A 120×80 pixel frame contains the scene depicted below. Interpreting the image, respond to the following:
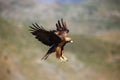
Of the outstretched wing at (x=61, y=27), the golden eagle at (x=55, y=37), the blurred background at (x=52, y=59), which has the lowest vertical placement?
the golden eagle at (x=55, y=37)

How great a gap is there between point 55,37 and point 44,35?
0.49 metres

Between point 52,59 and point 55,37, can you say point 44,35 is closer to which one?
point 55,37

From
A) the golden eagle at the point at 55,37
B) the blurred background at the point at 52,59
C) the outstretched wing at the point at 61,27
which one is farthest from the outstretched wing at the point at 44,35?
the blurred background at the point at 52,59

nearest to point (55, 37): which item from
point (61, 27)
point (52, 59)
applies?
point (61, 27)

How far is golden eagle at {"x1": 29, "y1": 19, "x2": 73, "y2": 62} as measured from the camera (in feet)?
40.2

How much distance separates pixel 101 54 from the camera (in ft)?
405

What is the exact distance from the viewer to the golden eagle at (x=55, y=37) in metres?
12.3

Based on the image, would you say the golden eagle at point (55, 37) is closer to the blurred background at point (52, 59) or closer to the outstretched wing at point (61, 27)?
the outstretched wing at point (61, 27)

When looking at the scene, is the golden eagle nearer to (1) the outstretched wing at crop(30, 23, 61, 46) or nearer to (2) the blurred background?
(1) the outstretched wing at crop(30, 23, 61, 46)

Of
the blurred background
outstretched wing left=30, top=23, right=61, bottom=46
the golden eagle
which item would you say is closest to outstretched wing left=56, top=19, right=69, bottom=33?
the golden eagle

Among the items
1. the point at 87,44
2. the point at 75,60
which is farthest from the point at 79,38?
the point at 75,60

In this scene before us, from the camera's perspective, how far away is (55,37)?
12.5 metres

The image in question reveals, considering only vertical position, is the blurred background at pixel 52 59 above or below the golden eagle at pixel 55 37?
above

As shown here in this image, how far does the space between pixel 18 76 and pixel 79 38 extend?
59417 mm
